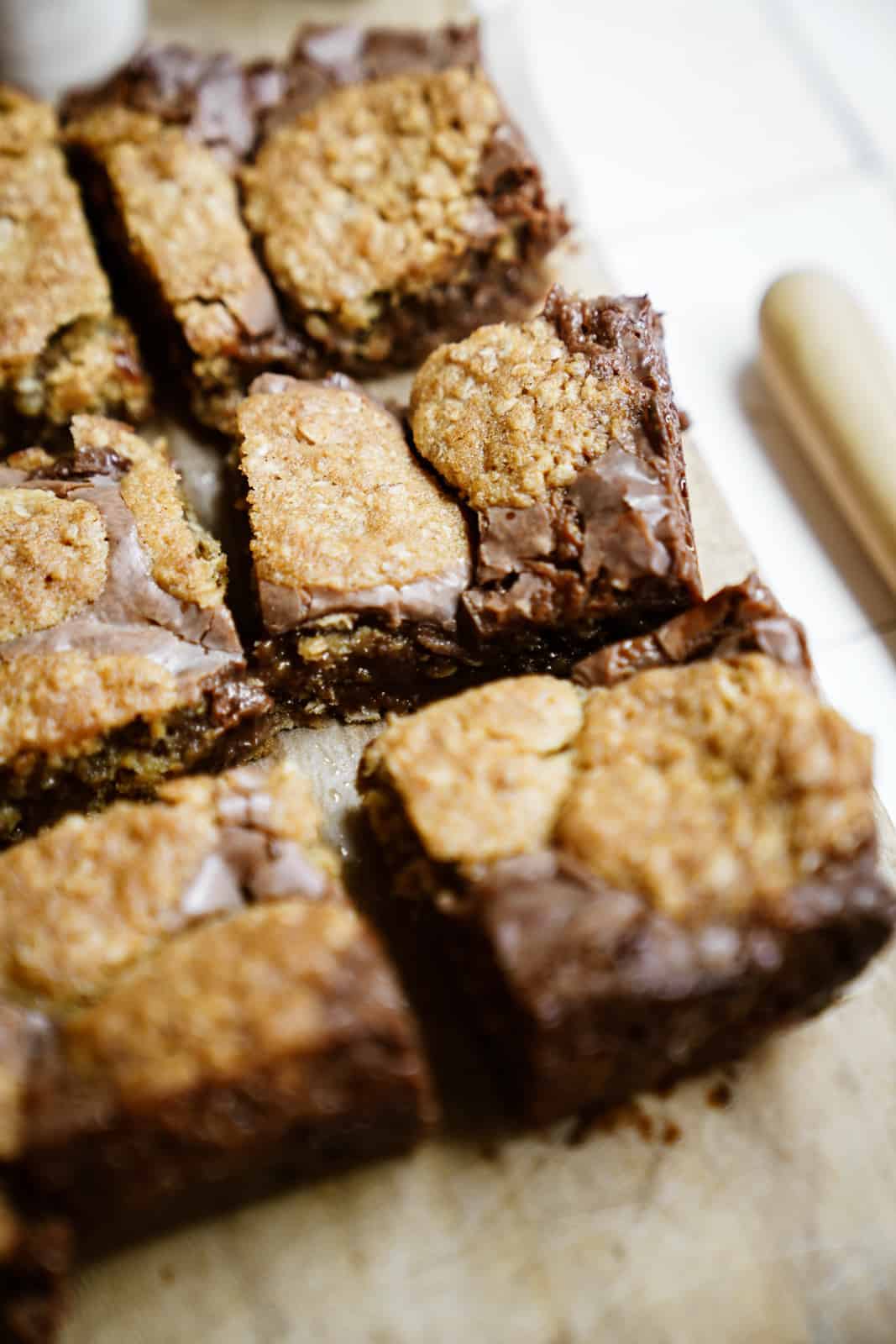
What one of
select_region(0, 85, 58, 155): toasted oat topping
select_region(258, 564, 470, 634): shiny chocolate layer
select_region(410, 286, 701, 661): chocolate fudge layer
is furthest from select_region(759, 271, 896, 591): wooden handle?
select_region(0, 85, 58, 155): toasted oat topping

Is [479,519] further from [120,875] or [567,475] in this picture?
[120,875]

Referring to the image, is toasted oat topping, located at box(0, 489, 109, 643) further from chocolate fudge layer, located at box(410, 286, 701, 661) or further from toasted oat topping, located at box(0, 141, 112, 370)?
chocolate fudge layer, located at box(410, 286, 701, 661)

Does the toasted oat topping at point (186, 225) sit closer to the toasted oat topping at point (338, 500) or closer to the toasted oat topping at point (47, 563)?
the toasted oat topping at point (338, 500)

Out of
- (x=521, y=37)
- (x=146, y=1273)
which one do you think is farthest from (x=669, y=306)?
(x=146, y=1273)

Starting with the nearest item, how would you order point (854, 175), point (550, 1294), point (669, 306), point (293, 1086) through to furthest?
point (293, 1086)
point (550, 1294)
point (669, 306)
point (854, 175)

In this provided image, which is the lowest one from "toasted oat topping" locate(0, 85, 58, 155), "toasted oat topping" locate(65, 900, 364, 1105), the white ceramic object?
"toasted oat topping" locate(65, 900, 364, 1105)

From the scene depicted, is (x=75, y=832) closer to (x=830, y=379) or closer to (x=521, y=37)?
(x=830, y=379)
